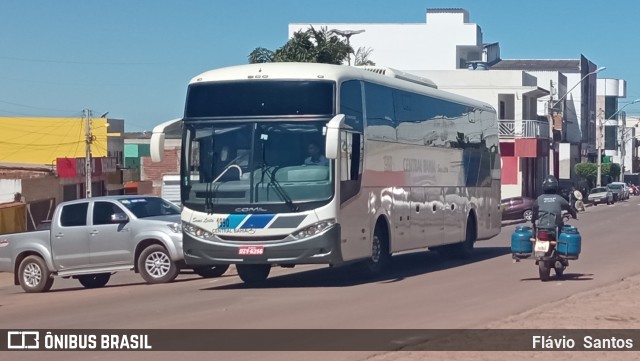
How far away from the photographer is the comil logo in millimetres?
12117

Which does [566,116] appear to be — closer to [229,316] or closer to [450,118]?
[450,118]

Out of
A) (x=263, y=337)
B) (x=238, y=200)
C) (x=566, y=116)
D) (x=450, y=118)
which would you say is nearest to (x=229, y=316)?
(x=263, y=337)

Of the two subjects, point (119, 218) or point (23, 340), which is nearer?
point (23, 340)

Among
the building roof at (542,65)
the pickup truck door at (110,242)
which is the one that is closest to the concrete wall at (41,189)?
the pickup truck door at (110,242)

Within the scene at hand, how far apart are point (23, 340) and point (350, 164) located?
725cm

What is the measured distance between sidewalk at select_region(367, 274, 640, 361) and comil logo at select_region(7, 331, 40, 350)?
429 cm

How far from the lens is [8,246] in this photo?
21.7m

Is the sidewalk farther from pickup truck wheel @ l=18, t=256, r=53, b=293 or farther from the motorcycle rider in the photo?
pickup truck wheel @ l=18, t=256, r=53, b=293

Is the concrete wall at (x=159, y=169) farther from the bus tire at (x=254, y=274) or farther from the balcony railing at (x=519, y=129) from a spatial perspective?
the bus tire at (x=254, y=274)

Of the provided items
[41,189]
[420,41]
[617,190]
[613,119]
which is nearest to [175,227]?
[41,189]

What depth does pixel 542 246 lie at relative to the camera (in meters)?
17.9

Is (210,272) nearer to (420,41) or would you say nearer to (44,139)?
(44,139)

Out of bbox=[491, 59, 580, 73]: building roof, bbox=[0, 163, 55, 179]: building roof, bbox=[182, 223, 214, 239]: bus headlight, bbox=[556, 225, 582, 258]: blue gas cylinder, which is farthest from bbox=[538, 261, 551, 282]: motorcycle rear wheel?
bbox=[491, 59, 580, 73]: building roof

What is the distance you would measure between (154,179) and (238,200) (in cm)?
3903
